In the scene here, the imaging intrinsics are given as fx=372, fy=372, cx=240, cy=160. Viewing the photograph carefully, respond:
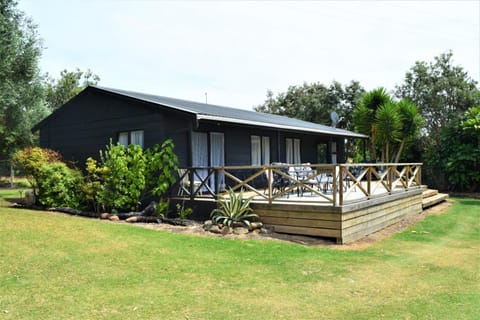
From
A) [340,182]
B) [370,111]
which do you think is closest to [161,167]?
[340,182]

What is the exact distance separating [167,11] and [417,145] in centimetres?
1571

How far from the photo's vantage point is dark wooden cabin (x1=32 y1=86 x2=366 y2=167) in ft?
35.6

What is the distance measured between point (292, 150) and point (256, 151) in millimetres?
2718

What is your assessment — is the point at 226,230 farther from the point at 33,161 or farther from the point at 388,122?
the point at 388,122

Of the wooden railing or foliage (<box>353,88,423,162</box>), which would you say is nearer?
the wooden railing

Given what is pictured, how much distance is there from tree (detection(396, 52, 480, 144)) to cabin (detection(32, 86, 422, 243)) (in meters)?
9.06

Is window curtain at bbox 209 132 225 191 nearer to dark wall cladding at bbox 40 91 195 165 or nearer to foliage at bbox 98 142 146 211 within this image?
dark wall cladding at bbox 40 91 195 165

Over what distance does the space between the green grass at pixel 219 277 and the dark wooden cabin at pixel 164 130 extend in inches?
147

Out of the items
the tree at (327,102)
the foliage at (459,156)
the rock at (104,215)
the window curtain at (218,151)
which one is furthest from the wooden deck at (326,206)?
the tree at (327,102)

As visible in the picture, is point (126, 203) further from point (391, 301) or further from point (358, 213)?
point (391, 301)

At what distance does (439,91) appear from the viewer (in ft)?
71.9

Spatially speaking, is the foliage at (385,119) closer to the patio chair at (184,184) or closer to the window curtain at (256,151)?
the window curtain at (256,151)

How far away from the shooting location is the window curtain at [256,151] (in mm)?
13766

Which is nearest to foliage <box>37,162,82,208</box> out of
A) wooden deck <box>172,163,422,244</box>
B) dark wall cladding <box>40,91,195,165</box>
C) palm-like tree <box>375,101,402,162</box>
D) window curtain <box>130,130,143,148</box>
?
dark wall cladding <box>40,91,195,165</box>
